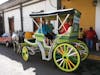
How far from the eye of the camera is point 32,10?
15.5 meters

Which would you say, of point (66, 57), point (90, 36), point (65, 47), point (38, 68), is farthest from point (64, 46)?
point (90, 36)

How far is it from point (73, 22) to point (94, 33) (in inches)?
133

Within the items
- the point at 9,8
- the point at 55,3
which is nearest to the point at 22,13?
the point at 9,8

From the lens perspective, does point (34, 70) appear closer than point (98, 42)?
Yes

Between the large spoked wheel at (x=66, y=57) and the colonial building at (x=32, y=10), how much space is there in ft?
12.6

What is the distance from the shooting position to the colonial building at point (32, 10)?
10477 mm

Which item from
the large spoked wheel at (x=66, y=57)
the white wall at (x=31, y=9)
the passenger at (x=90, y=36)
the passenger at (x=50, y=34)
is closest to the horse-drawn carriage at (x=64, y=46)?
the large spoked wheel at (x=66, y=57)

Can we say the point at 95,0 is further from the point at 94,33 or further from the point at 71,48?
the point at 71,48

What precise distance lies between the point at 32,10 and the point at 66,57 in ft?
30.2

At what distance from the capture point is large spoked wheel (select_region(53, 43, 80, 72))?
681 cm

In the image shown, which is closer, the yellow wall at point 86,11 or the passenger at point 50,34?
the passenger at point 50,34

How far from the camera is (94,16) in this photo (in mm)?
10391

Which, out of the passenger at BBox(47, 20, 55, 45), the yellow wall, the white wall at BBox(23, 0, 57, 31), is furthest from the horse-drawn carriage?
the white wall at BBox(23, 0, 57, 31)

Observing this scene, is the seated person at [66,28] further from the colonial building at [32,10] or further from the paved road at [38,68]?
the colonial building at [32,10]
